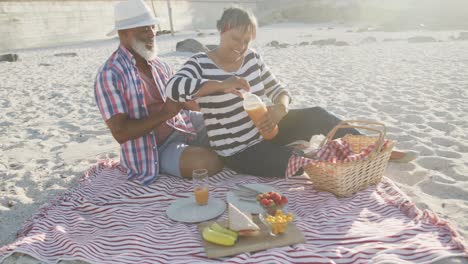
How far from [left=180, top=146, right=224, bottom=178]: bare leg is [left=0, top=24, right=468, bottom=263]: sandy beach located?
115 cm

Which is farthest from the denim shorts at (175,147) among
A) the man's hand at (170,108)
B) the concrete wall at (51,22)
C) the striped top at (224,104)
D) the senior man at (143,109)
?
the concrete wall at (51,22)

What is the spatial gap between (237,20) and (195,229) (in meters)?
1.47

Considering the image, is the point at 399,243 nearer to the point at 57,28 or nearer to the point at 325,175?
the point at 325,175

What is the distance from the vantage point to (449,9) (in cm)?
3098

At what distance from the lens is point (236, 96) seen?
3.16 meters

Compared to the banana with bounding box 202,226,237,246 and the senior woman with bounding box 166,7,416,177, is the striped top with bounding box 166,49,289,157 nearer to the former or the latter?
the senior woman with bounding box 166,7,416,177

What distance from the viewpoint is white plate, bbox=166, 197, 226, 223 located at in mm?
2717

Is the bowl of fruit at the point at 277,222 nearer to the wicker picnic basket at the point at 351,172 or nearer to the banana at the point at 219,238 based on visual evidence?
the banana at the point at 219,238

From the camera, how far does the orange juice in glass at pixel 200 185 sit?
2678 mm

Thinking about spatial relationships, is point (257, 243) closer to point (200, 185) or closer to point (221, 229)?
point (221, 229)

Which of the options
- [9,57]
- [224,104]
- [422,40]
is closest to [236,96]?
[224,104]

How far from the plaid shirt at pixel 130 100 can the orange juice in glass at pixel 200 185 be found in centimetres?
70

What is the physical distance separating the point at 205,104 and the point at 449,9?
3362cm

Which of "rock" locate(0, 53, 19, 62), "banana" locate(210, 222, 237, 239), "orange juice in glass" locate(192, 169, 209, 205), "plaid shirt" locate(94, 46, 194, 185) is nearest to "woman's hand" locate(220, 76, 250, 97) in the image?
"orange juice in glass" locate(192, 169, 209, 205)
